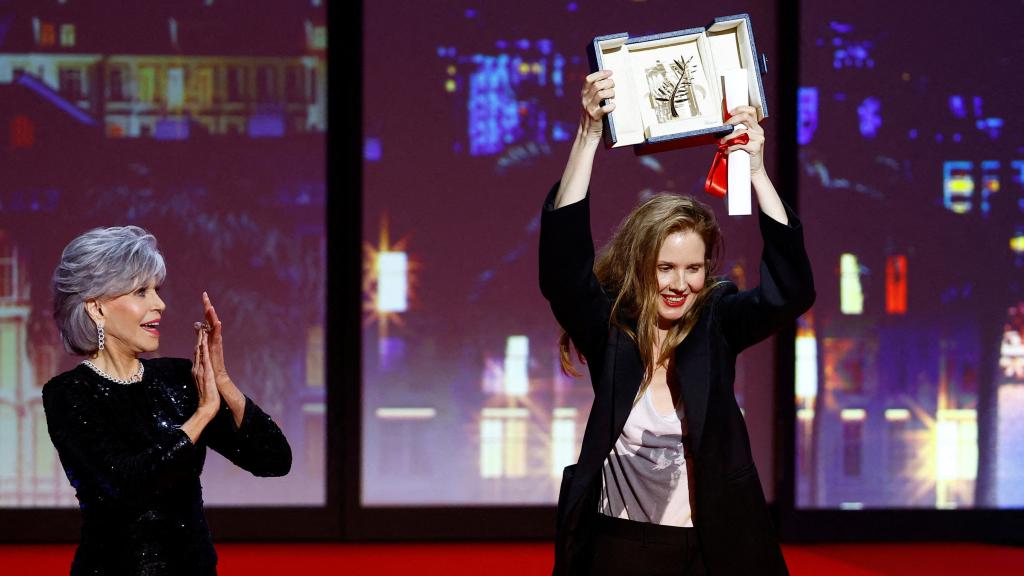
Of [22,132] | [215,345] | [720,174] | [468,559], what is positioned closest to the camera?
[720,174]

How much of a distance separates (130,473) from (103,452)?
7 centimetres

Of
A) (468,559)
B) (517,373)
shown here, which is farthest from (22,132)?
(468,559)

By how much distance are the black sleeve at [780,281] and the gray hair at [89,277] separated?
3.60ft

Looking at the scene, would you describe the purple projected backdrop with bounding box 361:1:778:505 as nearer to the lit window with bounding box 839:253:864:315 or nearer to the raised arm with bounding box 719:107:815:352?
the lit window with bounding box 839:253:864:315

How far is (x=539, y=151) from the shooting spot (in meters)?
4.37

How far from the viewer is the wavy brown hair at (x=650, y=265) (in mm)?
1962

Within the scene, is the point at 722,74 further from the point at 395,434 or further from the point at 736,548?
the point at 395,434

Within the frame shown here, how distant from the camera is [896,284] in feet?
14.3

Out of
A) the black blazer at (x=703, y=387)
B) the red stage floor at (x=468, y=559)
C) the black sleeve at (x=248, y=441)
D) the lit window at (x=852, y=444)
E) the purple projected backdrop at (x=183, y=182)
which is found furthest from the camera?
the lit window at (x=852, y=444)

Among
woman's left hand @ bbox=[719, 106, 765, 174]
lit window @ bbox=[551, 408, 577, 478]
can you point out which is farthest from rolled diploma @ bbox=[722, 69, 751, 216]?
lit window @ bbox=[551, 408, 577, 478]

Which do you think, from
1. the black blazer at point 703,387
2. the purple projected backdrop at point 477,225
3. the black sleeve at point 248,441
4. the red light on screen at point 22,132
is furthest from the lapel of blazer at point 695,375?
the red light on screen at point 22,132

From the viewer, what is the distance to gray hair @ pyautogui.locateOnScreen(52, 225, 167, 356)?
201cm

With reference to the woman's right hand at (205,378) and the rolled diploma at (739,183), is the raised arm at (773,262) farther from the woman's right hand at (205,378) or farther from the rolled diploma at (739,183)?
the woman's right hand at (205,378)

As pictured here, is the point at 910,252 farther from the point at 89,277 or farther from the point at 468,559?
the point at 89,277
